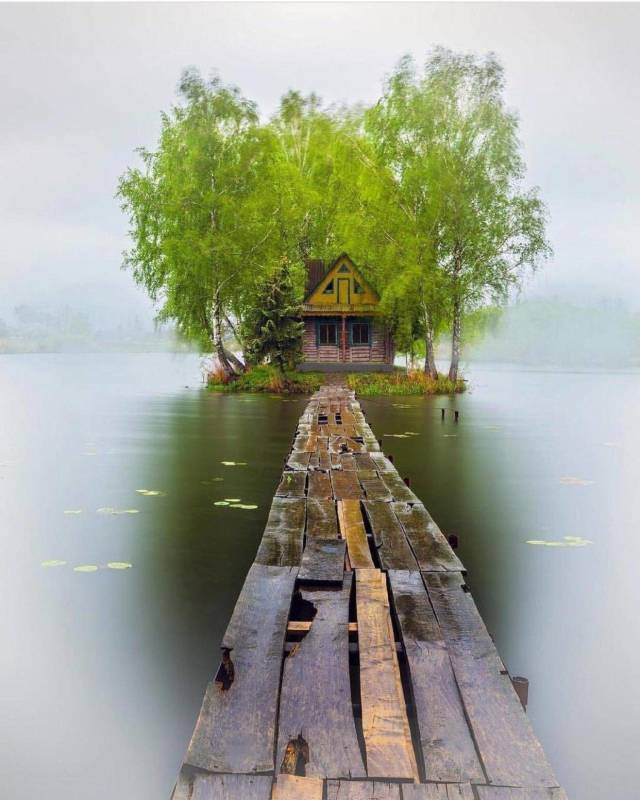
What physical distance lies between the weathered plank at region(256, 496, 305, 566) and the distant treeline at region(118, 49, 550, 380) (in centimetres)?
2084

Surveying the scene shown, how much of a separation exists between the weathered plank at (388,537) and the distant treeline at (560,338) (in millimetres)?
87993

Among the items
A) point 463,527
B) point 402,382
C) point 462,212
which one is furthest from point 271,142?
point 463,527

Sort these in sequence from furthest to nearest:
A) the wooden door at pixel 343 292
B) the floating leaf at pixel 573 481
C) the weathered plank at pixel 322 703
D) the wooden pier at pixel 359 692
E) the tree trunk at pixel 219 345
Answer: the wooden door at pixel 343 292
the tree trunk at pixel 219 345
the floating leaf at pixel 573 481
the weathered plank at pixel 322 703
the wooden pier at pixel 359 692

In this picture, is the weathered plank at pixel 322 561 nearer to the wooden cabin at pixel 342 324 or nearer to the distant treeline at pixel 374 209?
the distant treeline at pixel 374 209

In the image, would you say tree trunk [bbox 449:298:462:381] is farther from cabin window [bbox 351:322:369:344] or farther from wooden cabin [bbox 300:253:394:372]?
cabin window [bbox 351:322:369:344]

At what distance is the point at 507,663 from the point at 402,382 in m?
24.7

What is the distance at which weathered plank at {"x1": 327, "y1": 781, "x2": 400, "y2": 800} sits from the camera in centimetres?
264

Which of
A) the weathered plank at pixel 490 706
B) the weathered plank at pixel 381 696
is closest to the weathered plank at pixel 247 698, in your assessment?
the weathered plank at pixel 381 696

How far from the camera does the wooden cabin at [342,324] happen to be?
118ft

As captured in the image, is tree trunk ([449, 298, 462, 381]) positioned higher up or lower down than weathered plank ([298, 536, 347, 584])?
higher up

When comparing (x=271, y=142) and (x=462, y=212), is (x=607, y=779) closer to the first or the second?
(x=462, y=212)

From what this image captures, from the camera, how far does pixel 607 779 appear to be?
339 centimetres

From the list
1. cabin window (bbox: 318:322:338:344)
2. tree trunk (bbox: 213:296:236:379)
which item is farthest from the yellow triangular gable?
tree trunk (bbox: 213:296:236:379)

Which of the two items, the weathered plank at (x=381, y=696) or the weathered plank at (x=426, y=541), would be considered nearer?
the weathered plank at (x=381, y=696)
